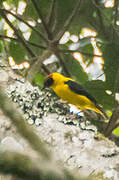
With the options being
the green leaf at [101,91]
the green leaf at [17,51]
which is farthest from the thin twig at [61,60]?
the green leaf at [101,91]

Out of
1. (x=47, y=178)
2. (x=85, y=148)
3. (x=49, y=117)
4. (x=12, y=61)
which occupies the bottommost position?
(x=47, y=178)

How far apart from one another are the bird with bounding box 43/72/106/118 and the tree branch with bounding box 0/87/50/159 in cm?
260

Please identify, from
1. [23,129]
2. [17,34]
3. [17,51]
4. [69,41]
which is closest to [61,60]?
[69,41]

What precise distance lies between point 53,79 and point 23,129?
9.94 feet

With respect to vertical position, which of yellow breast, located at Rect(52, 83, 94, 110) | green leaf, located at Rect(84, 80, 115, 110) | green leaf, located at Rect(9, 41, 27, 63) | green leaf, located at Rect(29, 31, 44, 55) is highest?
green leaf, located at Rect(29, 31, 44, 55)

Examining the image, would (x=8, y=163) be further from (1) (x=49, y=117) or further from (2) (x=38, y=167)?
(1) (x=49, y=117)

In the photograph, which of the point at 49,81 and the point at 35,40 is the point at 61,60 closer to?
the point at 49,81

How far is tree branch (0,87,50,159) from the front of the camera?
41 centimetres

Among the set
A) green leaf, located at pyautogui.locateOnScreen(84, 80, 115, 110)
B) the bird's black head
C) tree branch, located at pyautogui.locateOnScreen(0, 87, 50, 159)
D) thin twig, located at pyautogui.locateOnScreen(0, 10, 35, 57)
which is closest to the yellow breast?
the bird's black head

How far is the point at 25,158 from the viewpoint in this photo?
0.38 metres

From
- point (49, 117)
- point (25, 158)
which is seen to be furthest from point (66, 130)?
point (25, 158)

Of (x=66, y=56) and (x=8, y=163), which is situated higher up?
(x=66, y=56)

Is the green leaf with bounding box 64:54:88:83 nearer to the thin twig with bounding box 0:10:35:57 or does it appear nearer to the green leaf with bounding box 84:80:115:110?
the thin twig with bounding box 0:10:35:57

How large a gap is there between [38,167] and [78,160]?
96 centimetres
